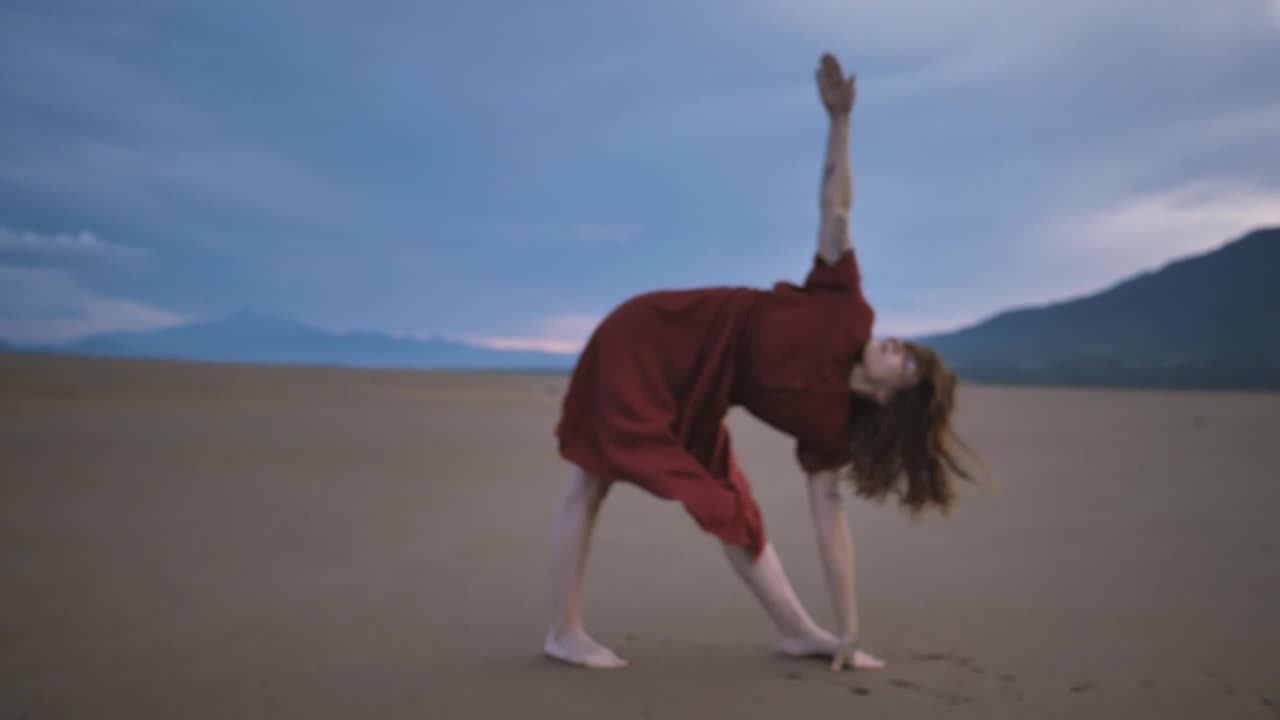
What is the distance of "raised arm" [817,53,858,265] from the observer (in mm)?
2418

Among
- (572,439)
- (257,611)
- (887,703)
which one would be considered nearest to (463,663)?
(572,439)

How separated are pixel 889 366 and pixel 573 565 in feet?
3.55

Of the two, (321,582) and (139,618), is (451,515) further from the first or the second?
(139,618)

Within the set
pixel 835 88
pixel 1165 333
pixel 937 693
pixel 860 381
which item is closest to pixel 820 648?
pixel 937 693

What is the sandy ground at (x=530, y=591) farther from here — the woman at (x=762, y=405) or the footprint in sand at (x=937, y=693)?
the woman at (x=762, y=405)

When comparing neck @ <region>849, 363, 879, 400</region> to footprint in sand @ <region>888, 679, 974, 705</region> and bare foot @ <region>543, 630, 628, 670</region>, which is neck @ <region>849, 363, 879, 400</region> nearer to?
footprint in sand @ <region>888, 679, 974, 705</region>

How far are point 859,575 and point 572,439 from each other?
1.95m

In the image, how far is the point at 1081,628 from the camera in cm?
307

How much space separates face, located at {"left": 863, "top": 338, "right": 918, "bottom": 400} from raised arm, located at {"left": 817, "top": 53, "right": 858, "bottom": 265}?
11.2 inches

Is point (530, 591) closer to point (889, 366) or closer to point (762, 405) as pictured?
point (762, 405)

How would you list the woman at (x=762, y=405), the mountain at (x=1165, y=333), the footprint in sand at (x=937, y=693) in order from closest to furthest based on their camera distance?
the footprint in sand at (x=937, y=693) < the woman at (x=762, y=405) < the mountain at (x=1165, y=333)

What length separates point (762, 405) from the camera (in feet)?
8.19

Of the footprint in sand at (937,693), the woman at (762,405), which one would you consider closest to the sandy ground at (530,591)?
the footprint in sand at (937,693)

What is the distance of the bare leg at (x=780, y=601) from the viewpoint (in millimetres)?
2578
